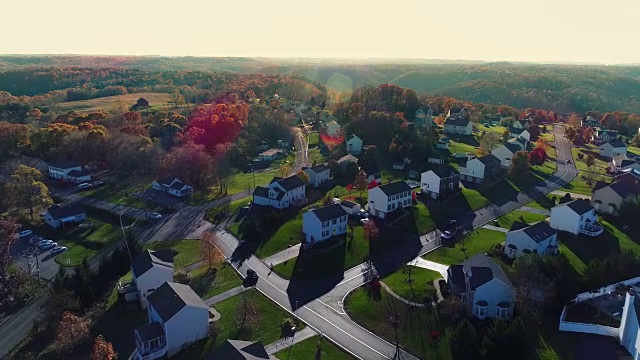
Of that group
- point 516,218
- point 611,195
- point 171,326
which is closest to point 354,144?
point 516,218

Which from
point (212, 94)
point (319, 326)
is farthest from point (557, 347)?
point (212, 94)

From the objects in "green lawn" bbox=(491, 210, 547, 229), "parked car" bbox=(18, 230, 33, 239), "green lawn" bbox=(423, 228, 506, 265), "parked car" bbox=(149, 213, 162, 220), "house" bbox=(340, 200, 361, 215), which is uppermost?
"house" bbox=(340, 200, 361, 215)

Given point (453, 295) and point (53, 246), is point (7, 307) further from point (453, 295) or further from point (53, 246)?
A: point (453, 295)

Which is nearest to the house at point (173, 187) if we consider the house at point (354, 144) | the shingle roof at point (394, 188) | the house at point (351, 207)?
the house at point (351, 207)

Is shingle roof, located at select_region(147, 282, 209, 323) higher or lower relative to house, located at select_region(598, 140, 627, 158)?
higher

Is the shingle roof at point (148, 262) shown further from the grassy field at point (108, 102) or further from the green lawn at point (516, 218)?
the grassy field at point (108, 102)

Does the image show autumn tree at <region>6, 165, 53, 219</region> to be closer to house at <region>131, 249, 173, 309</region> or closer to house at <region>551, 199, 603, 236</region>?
house at <region>131, 249, 173, 309</region>

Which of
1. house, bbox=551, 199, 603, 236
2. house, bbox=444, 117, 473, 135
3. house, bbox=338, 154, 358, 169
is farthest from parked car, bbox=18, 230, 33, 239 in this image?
house, bbox=444, 117, 473, 135

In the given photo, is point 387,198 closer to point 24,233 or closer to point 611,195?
point 611,195
